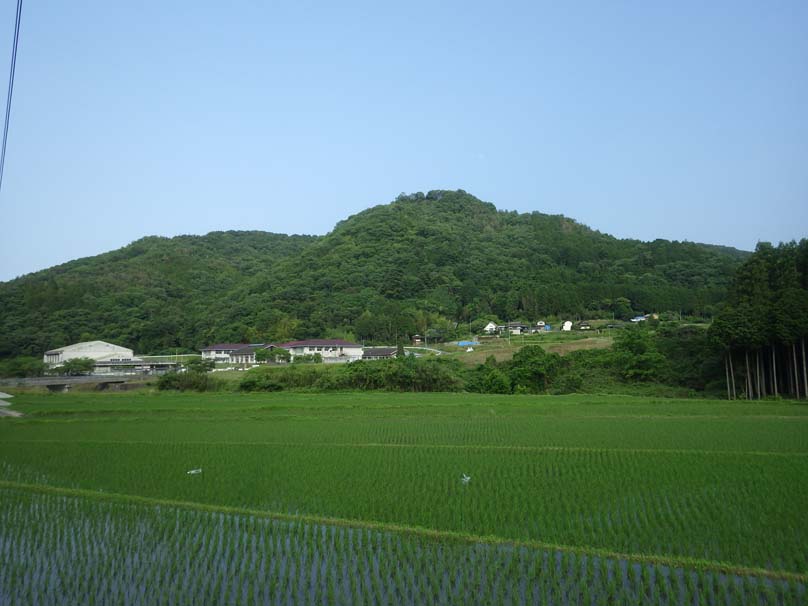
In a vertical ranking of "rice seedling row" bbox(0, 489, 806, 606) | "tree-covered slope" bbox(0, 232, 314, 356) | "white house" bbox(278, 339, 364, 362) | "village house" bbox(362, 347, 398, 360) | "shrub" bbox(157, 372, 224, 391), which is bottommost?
"rice seedling row" bbox(0, 489, 806, 606)

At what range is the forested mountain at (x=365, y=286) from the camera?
6462cm

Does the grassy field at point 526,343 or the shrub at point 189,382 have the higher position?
the grassy field at point 526,343

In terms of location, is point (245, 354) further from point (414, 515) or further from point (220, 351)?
point (414, 515)

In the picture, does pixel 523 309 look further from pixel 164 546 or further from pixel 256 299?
pixel 164 546

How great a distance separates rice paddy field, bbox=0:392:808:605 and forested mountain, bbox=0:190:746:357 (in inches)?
1783

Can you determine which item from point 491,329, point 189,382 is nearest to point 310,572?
point 189,382

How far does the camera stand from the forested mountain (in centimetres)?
6462

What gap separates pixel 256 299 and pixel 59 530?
200 ft

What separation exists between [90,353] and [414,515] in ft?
181

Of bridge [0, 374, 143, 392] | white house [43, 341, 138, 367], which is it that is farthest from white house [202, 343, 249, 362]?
bridge [0, 374, 143, 392]

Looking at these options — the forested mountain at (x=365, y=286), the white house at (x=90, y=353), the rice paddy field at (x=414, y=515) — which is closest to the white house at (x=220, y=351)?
the forested mountain at (x=365, y=286)

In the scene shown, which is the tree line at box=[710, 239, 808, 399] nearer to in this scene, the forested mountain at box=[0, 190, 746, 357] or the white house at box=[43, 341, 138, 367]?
the forested mountain at box=[0, 190, 746, 357]

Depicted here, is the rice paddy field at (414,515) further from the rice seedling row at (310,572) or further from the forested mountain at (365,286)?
the forested mountain at (365,286)

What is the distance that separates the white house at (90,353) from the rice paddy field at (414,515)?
4052cm
